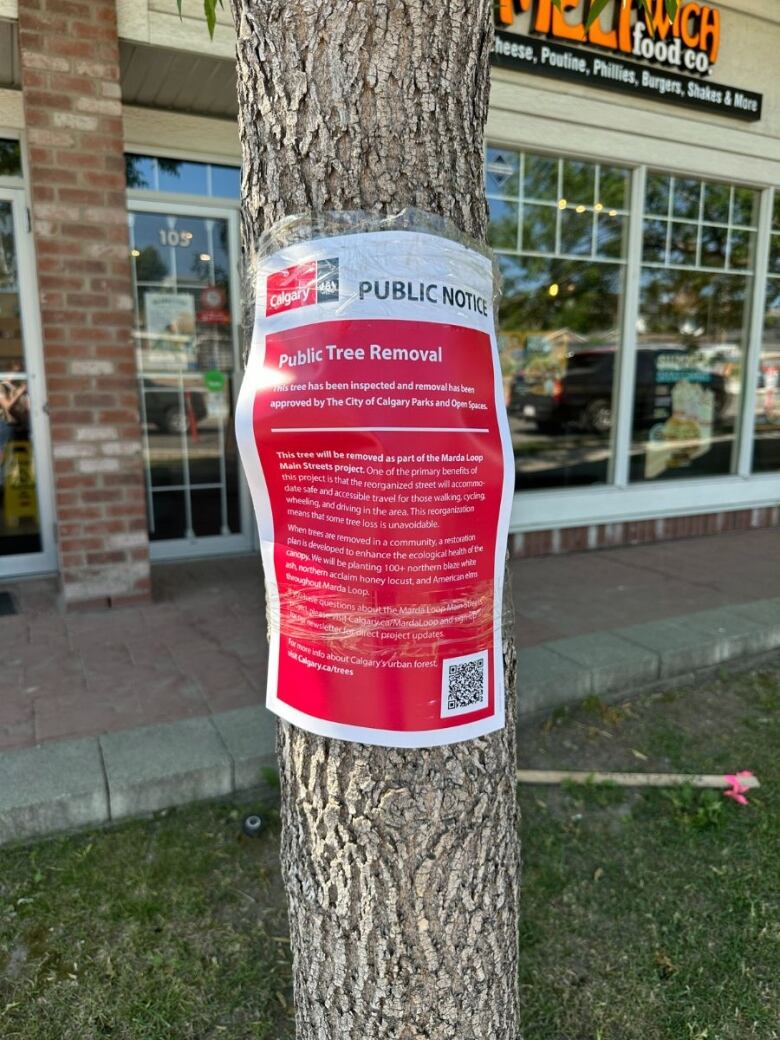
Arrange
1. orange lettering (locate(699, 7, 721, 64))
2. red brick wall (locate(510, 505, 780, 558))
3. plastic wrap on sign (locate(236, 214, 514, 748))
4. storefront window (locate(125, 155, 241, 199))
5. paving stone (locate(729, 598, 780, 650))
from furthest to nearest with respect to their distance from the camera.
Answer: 1. red brick wall (locate(510, 505, 780, 558))
2. orange lettering (locate(699, 7, 721, 64))
3. storefront window (locate(125, 155, 241, 199))
4. paving stone (locate(729, 598, 780, 650))
5. plastic wrap on sign (locate(236, 214, 514, 748))

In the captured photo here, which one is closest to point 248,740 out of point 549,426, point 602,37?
point 549,426

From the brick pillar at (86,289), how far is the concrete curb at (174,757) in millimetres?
1854

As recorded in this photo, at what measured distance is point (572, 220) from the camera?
6004 mm

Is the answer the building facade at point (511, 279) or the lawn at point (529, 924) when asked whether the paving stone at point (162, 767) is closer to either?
the lawn at point (529, 924)

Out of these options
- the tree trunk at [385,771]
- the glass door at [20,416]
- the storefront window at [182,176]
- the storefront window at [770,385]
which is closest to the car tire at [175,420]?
the glass door at [20,416]

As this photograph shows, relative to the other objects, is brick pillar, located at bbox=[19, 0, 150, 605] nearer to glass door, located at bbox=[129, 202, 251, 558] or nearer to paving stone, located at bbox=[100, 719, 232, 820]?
glass door, located at bbox=[129, 202, 251, 558]

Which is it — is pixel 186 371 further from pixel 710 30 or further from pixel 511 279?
pixel 710 30

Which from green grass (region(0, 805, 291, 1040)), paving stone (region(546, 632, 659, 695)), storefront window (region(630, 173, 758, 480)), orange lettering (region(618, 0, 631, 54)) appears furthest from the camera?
storefront window (region(630, 173, 758, 480))

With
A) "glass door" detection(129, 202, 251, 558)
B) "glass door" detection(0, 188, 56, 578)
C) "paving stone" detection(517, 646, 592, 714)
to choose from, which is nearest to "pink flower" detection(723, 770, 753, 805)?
"paving stone" detection(517, 646, 592, 714)

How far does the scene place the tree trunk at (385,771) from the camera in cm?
129

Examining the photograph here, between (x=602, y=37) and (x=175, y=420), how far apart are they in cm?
420

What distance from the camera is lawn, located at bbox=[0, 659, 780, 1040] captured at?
199 cm

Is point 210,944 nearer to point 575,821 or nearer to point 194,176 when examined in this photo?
point 575,821

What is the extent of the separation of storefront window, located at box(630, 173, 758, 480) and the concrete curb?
3397 mm
